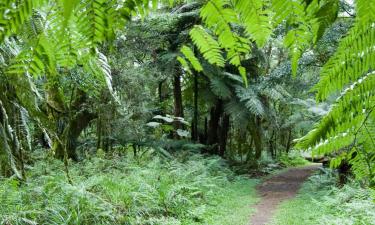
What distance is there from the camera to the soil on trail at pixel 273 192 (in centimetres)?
702

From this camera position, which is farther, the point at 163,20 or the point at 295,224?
the point at 163,20

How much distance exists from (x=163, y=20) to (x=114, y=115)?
305 cm

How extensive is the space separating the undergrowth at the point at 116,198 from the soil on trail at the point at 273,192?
0.29 metres

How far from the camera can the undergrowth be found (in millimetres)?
4723

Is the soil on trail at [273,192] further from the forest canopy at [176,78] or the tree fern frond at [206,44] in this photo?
the tree fern frond at [206,44]

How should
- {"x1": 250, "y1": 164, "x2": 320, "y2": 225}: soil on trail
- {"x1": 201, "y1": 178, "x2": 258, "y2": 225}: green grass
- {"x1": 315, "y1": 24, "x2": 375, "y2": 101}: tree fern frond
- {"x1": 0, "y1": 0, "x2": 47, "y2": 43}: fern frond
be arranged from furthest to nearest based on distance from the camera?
{"x1": 250, "y1": 164, "x2": 320, "y2": 225}: soil on trail → {"x1": 201, "y1": 178, "x2": 258, "y2": 225}: green grass → {"x1": 315, "y1": 24, "x2": 375, "y2": 101}: tree fern frond → {"x1": 0, "y1": 0, "x2": 47, "y2": 43}: fern frond

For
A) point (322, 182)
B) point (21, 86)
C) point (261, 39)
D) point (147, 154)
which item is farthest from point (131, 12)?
point (147, 154)

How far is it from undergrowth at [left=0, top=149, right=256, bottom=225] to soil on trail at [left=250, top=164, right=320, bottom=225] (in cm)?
29

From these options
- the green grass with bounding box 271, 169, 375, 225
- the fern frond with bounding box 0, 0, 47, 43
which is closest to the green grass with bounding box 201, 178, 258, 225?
the green grass with bounding box 271, 169, 375, 225

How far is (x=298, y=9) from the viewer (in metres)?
0.50

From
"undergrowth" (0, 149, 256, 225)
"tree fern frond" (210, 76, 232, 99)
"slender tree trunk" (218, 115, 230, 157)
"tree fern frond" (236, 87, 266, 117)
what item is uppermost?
"tree fern frond" (210, 76, 232, 99)

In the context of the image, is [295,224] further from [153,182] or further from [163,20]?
[163,20]

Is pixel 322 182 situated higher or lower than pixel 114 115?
lower

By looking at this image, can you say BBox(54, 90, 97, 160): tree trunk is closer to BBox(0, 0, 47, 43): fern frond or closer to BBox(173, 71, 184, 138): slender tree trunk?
BBox(173, 71, 184, 138): slender tree trunk
